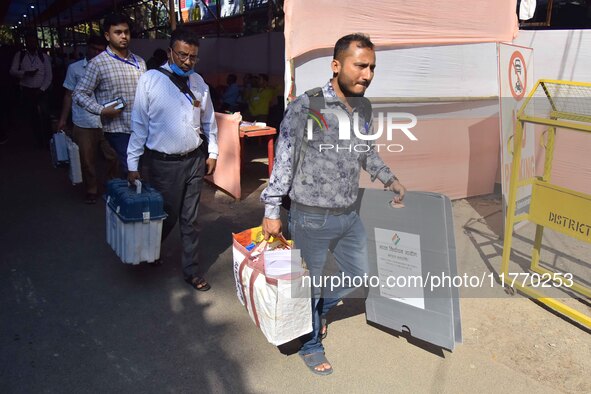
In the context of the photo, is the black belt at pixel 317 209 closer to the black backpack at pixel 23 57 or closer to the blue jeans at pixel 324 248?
the blue jeans at pixel 324 248

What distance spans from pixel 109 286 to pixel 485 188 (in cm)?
518

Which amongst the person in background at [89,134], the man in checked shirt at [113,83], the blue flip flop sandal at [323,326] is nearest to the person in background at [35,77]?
the person in background at [89,134]

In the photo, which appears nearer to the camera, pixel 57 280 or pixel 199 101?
pixel 199 101

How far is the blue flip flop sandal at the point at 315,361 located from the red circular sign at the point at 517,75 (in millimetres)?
3271

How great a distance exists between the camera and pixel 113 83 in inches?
183

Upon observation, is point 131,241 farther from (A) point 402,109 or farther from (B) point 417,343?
(A) point 402,109

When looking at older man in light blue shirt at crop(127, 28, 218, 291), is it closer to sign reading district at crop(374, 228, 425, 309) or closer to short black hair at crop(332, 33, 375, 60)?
short black hair at crop(332, 33, 375, 60)

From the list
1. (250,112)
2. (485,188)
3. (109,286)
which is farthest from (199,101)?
(250,112)

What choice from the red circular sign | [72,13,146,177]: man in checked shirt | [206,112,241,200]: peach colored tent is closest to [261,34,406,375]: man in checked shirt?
[72,13,146,177]: man in checked shirt

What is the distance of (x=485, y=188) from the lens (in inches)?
270

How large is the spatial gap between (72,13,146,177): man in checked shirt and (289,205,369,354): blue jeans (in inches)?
98.5

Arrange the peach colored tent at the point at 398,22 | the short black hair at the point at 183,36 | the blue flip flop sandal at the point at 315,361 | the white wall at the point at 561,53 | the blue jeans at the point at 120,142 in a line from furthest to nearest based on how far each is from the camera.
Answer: the white wall at the point at 561,53, the peach colored tent at the point at 398,22, the blue jeans at the point at 120,142, the short black hair at the point at 183,36, the blue flip flop sandal at the point at 315,361

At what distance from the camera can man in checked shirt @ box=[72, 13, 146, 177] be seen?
14.7ft

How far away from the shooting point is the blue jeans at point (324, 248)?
9.03ft
